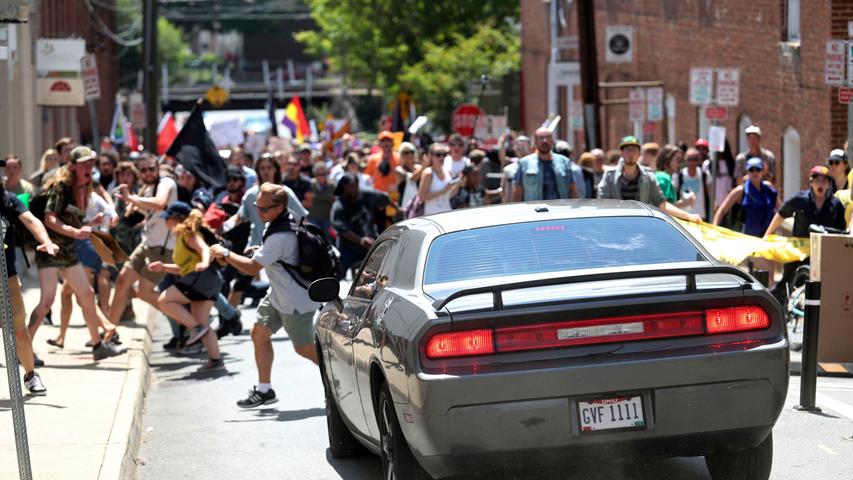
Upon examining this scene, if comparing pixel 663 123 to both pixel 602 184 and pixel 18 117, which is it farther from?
pixel 602 184

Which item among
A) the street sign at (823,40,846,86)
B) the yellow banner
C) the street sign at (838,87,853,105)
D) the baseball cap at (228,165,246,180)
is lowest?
the yellow banner

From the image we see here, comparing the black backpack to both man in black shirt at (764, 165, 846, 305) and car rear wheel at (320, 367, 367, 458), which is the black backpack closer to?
car rear wheel at (320, 367, 367, 458)

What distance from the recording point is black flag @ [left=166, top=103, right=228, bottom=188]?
1778 centimetres

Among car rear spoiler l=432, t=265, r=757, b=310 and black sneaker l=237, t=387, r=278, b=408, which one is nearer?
car rear spoiler l=432, t=265, r=757, b=310

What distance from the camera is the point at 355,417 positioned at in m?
8.51

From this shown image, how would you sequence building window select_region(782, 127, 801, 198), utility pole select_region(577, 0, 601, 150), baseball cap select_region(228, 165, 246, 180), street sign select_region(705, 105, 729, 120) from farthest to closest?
utility pole select_region(577, 0, 601, 150) → building window select_region(782, 127, 801, 198) → street sign select_region(705, 105, 729, 120) → baseball cap select_region(228, 165, 246, 180)

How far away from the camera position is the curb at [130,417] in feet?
29.7

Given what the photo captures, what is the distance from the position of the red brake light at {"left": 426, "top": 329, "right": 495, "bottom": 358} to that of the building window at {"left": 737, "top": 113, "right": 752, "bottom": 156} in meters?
22.8

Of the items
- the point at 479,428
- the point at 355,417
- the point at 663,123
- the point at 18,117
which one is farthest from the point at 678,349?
the point at 663,123

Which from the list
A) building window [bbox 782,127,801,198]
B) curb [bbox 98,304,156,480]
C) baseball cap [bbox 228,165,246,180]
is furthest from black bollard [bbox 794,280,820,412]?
building window [bbox 782,127,801,198]

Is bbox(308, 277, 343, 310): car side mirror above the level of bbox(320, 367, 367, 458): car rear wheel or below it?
above

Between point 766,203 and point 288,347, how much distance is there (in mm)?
5187

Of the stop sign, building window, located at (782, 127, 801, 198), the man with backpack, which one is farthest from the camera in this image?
the stop sign

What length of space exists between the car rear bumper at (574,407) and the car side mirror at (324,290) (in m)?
2.14
